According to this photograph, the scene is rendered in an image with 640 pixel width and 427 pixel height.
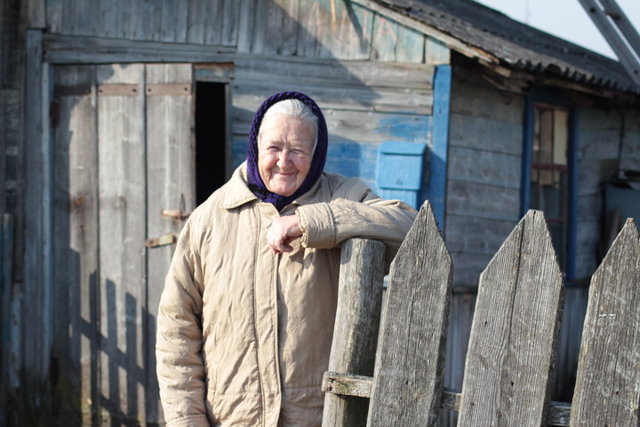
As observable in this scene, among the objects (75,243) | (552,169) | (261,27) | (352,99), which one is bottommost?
(75,243)

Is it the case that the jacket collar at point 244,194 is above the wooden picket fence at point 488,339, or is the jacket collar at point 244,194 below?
above

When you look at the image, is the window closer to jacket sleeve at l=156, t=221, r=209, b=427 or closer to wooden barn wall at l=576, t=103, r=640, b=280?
wooden barn wall at l=576, t=103, r=640, b=280

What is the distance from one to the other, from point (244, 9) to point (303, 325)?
15.7 feet

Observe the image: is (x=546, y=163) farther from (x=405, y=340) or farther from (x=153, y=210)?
(x=405, y=340)

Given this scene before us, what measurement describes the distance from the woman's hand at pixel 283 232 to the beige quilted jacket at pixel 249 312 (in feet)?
0.17

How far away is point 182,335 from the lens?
3.15m

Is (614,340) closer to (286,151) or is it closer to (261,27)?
(286,151)

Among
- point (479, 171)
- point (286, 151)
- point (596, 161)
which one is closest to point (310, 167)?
point (286, 151)

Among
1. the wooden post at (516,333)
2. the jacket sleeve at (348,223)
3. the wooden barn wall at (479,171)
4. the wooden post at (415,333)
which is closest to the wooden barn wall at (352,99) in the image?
the wooden barn wall at (479,171)

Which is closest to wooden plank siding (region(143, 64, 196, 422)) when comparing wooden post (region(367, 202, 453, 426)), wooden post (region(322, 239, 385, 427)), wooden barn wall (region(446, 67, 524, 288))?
wooden barn wall (region(446, 67, 524, 288))

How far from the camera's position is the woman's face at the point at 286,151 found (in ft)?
9.96

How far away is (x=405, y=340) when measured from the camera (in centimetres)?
265

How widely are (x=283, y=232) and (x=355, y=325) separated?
1.19 ft

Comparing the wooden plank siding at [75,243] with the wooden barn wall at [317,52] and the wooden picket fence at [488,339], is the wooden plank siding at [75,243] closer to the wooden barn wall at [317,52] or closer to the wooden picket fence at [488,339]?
the wooden barn wall at [317,52]
